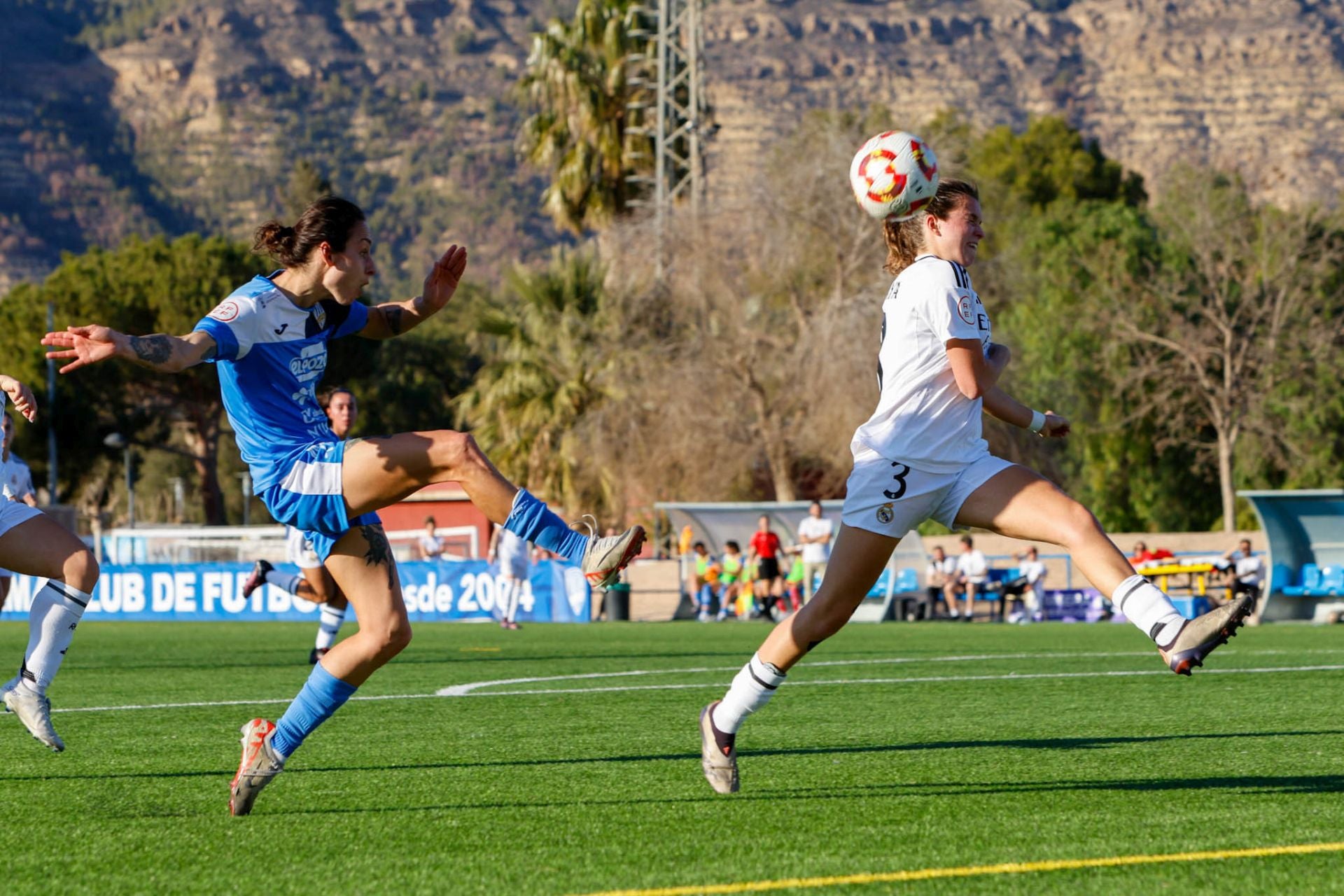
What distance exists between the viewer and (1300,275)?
41281mm

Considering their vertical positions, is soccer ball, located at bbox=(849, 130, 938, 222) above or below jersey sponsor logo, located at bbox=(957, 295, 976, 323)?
above

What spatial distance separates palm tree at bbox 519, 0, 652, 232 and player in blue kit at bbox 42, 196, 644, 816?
37.2 m

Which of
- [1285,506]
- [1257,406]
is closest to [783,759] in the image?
[1285,506]

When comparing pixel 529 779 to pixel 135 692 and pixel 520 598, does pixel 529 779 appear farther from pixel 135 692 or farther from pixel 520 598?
pixel 520 598

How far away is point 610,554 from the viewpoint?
5.34 meters

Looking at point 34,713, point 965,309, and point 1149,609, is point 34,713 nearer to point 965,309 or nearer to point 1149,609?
point 965,309

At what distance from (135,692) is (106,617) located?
19.0 metres

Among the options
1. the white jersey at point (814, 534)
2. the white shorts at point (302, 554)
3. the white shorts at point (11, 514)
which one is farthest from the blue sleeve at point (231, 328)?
the white jersey at point (814, 534)

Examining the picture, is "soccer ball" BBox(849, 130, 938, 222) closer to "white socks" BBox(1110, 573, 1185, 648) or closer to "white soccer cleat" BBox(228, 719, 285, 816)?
"white socks" BBox(1110, 573, 1185, 648)

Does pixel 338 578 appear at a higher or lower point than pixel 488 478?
lower

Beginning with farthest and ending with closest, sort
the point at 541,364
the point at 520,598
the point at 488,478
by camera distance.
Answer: the point at 541,364
the point at 520,598
the point at 488,478

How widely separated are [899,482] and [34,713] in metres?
3.66

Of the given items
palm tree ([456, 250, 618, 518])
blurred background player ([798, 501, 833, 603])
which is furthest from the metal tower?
blurred background player ([798, 501, 833, 603])

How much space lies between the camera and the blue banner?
27266 millimetres
